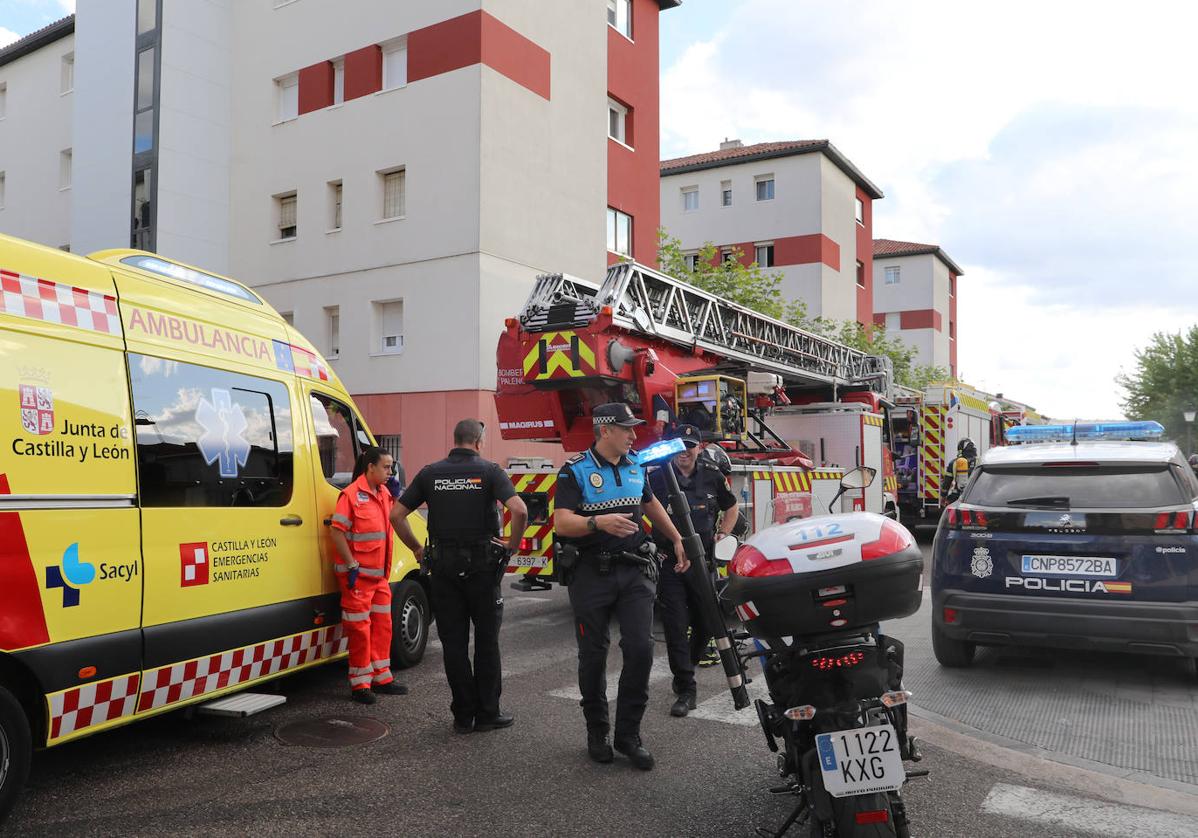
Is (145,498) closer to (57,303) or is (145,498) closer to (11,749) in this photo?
(57,303)

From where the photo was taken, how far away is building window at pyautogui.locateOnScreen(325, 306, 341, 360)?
20.8m

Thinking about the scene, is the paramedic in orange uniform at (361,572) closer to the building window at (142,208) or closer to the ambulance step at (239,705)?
the ambulance step at (239,705)

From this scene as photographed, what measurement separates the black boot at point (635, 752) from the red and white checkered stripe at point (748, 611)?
1432mm

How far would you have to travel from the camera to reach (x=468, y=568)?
522 centimetres

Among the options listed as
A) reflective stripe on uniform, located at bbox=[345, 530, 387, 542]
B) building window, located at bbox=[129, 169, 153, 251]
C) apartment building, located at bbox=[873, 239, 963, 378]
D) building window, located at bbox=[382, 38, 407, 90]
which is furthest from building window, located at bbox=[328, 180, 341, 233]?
apartment building, located at bbox=[873, 239, 963, 378]

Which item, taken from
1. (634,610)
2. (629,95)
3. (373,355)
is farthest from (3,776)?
(629,95)

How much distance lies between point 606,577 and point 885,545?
1686 millimetres

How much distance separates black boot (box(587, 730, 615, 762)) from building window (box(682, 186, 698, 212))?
35.4m

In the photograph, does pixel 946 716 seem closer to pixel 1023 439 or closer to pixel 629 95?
pixel 1023 439

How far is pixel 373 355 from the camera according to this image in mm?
19875

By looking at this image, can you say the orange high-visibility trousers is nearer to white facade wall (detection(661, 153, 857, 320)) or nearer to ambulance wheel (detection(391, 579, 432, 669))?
ambulance wheel (detection(391, 579, 432, 669))

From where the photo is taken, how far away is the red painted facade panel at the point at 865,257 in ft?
129

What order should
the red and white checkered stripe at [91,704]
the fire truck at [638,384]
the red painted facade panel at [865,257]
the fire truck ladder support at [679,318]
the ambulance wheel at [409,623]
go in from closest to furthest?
the red and white checkered stripe at [91,704]
the ambulance wheel at [409,623]
the fire truck at [638,384]
the fire truck ladder support at [679,318]
the red painted facade panel at [865,257]

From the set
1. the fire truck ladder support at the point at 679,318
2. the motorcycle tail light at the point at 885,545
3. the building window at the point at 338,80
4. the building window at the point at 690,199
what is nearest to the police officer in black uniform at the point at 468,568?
the motorcycle tail light at the point at 885,545
